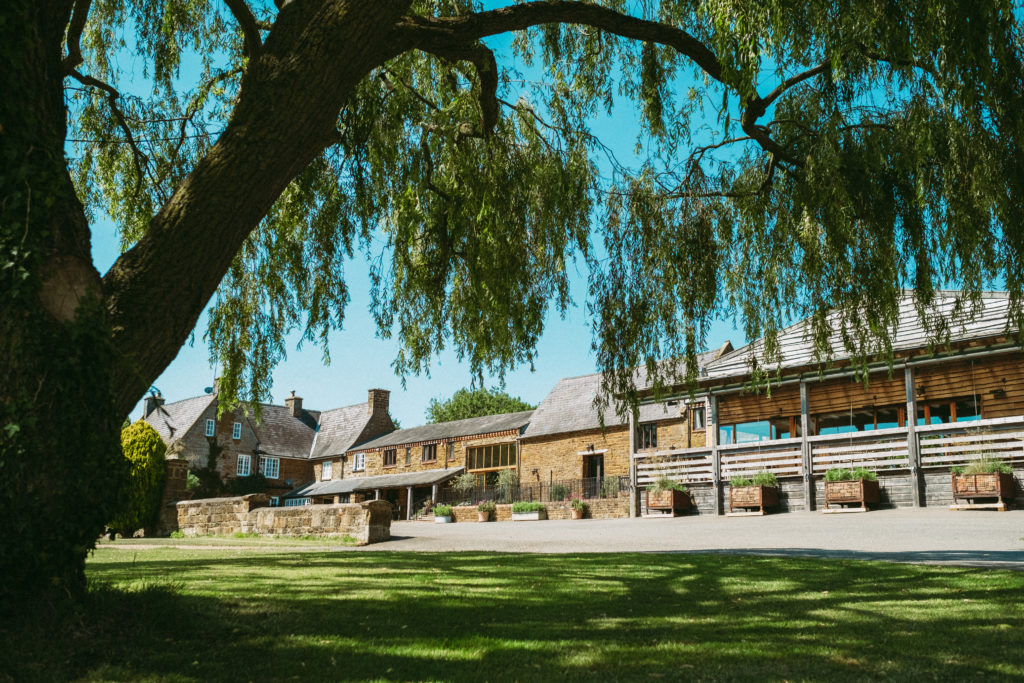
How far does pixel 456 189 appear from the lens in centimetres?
871

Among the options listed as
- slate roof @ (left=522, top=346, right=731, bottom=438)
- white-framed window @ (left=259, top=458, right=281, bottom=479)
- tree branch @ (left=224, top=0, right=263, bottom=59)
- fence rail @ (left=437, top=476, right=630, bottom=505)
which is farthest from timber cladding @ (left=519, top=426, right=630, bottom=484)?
tree branch @ (left=224, top=0, right=263, bottom=59)

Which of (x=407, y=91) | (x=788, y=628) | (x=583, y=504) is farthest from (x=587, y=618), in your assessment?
(x=583, y=504)

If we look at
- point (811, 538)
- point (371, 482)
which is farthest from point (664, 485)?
point (371, 482)

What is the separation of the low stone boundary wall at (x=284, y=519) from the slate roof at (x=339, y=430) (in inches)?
1169

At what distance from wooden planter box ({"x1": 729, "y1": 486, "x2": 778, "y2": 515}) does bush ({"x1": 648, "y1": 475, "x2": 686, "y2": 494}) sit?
6.29ft

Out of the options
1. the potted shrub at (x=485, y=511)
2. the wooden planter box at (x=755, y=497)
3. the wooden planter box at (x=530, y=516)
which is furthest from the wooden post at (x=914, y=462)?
the potted shrub at (x=485, y=511)

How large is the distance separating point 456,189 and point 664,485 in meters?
14.2

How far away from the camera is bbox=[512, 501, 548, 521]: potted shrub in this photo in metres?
28.4

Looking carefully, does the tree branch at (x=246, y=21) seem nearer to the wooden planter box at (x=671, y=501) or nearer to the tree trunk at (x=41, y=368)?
the tree trunk at (x=41, y=368)

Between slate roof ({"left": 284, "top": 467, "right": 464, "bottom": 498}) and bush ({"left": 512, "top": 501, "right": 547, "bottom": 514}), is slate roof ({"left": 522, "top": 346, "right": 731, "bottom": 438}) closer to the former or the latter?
slate roof ({"left": 284, "top": 467, "right": 464, "bottom": 498})

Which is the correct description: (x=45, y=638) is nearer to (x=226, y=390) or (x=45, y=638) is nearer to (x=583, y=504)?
(x=226, y=390)

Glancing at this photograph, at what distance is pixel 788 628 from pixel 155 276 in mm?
4785

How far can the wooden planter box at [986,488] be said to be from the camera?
14523mm

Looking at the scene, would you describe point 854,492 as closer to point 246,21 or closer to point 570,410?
point 246,21
